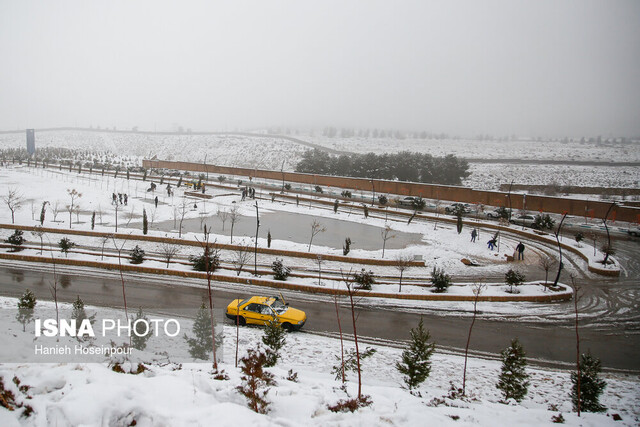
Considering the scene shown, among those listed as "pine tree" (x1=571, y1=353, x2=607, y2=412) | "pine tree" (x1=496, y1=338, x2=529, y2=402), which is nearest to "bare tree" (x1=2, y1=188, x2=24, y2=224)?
"pine tree" (x1=496, y1=338, x2=529, y2=402)

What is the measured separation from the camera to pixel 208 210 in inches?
1312

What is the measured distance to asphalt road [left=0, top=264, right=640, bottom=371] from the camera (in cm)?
1073

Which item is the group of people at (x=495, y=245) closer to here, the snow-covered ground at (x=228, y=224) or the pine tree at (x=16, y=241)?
the snow-covered ground at (x=228, y=224)

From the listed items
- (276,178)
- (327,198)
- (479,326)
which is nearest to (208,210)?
(327,198)

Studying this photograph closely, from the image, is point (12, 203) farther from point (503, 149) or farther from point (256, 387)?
point (503, 149)

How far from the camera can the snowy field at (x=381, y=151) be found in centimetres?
5569

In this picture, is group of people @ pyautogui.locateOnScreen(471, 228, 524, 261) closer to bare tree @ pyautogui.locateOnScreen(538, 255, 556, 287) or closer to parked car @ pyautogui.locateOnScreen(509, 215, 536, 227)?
bare tree @ pyautogui.locateOnScreen(538, 255, 556, 287)

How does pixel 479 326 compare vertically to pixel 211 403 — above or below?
below

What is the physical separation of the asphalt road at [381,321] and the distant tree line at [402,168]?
118 ft

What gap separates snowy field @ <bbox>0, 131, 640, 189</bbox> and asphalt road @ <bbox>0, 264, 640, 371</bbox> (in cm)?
4268

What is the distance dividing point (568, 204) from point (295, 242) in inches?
963

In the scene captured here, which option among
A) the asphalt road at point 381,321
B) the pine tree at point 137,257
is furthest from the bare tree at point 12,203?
the pine tree at point 137,257

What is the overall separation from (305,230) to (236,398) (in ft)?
69.7

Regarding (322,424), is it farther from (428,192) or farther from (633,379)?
(428,192)
